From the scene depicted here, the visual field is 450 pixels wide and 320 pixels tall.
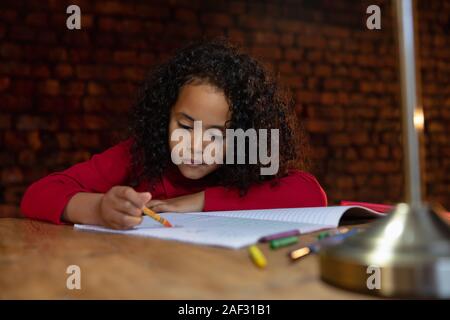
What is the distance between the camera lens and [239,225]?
712 mm

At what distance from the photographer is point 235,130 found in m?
1.17

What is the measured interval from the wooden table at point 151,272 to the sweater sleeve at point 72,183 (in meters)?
0.30

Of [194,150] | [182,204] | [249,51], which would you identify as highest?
[249,51]

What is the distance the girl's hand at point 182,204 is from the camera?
3.34 ft

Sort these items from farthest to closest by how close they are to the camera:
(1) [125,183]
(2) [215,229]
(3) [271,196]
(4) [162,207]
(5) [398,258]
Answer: (1) [125,183], (3) [271,196], (4) [162,207], (2) [215,229], (5) [398,258]

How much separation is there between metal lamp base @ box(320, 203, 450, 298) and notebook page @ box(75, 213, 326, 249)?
16 cm

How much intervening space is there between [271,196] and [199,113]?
0.23 m

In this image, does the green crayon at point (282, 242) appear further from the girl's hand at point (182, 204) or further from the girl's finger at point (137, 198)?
the girl's hand at point (182, 204)

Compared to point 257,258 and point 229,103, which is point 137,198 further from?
point 229,103

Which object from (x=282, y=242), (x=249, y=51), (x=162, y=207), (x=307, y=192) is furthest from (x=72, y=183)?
(x=249, y=51)

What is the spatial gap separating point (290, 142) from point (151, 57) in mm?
1414

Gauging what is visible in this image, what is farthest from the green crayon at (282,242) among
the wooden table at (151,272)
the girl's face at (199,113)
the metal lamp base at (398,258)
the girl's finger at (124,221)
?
the girl's face at (199,113)

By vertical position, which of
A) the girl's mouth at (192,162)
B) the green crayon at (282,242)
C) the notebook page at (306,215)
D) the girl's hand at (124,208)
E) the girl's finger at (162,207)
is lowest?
the girl's finger at (162,207)

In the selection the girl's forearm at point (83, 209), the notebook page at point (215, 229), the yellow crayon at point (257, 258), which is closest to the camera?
the yellow crayon at point (257, 258)
